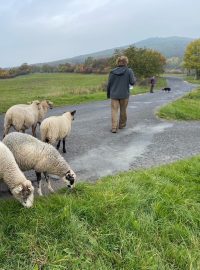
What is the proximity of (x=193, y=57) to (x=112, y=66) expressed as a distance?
40979mm

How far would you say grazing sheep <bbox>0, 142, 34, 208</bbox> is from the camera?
6184 millimetres

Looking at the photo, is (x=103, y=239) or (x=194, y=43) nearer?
(x=103, y=239)

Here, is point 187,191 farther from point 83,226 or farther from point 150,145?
point 150,145

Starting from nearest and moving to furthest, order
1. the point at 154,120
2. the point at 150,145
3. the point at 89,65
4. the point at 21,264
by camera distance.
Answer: the point at 21,264, the point at 150,145, the point at 154,120, the point at 89,65

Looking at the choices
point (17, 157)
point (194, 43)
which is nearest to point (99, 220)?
point (17, 157)

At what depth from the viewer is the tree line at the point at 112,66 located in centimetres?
6172

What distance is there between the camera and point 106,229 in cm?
589

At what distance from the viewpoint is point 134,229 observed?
19.4ft

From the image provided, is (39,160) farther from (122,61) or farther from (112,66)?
(112,66)

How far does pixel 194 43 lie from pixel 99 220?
97583 mm

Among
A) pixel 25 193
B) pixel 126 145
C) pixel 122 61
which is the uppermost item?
pixel 122 61

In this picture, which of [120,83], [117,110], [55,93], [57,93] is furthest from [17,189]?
[55,93]

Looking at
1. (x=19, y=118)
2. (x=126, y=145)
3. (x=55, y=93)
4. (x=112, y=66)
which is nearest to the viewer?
(x=126, y=145)

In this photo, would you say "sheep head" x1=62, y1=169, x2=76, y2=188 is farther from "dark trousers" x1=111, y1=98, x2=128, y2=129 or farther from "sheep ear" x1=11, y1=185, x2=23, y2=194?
"dark trousers" x1=111, y1=98, x2=128, y2=129
